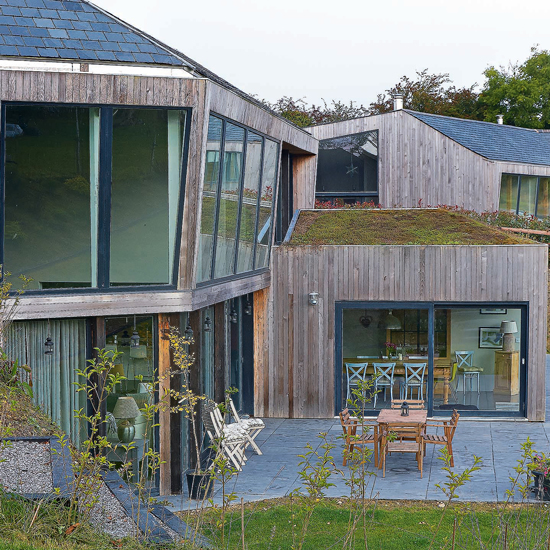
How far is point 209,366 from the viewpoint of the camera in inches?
459

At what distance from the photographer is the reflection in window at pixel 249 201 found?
11.8 meters

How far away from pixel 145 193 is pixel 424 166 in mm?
15836

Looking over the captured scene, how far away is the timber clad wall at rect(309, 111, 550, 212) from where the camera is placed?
23.0m

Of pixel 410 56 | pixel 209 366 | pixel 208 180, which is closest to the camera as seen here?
pixel 208 180

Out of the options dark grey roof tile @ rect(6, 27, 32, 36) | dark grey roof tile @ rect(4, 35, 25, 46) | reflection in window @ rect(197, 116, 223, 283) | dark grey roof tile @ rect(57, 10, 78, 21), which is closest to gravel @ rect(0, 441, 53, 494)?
reflection in window @ rect(197, 116, 223, 283)

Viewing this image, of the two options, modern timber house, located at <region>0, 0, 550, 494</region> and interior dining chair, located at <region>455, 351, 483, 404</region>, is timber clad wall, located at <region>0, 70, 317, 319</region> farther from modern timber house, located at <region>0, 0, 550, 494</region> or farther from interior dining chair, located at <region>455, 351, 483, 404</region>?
interior dining chair, located at <region>455, 351, 483, 404</region>

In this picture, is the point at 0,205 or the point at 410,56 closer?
the point at 0,205

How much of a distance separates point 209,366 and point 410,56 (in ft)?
144

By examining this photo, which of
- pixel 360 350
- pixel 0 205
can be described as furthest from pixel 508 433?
pixel 0 205

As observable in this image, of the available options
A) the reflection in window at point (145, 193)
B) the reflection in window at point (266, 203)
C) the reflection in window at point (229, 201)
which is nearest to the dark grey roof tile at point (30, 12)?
the reflection in window at point (145, 193)

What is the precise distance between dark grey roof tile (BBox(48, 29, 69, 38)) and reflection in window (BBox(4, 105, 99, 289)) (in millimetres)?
1428

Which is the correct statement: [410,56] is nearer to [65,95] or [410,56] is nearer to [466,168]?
[466,168]

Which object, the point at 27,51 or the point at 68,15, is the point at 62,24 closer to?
the point at 68,15

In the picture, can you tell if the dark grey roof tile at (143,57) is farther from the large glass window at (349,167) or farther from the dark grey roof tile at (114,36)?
the large glass window at (349,167)
